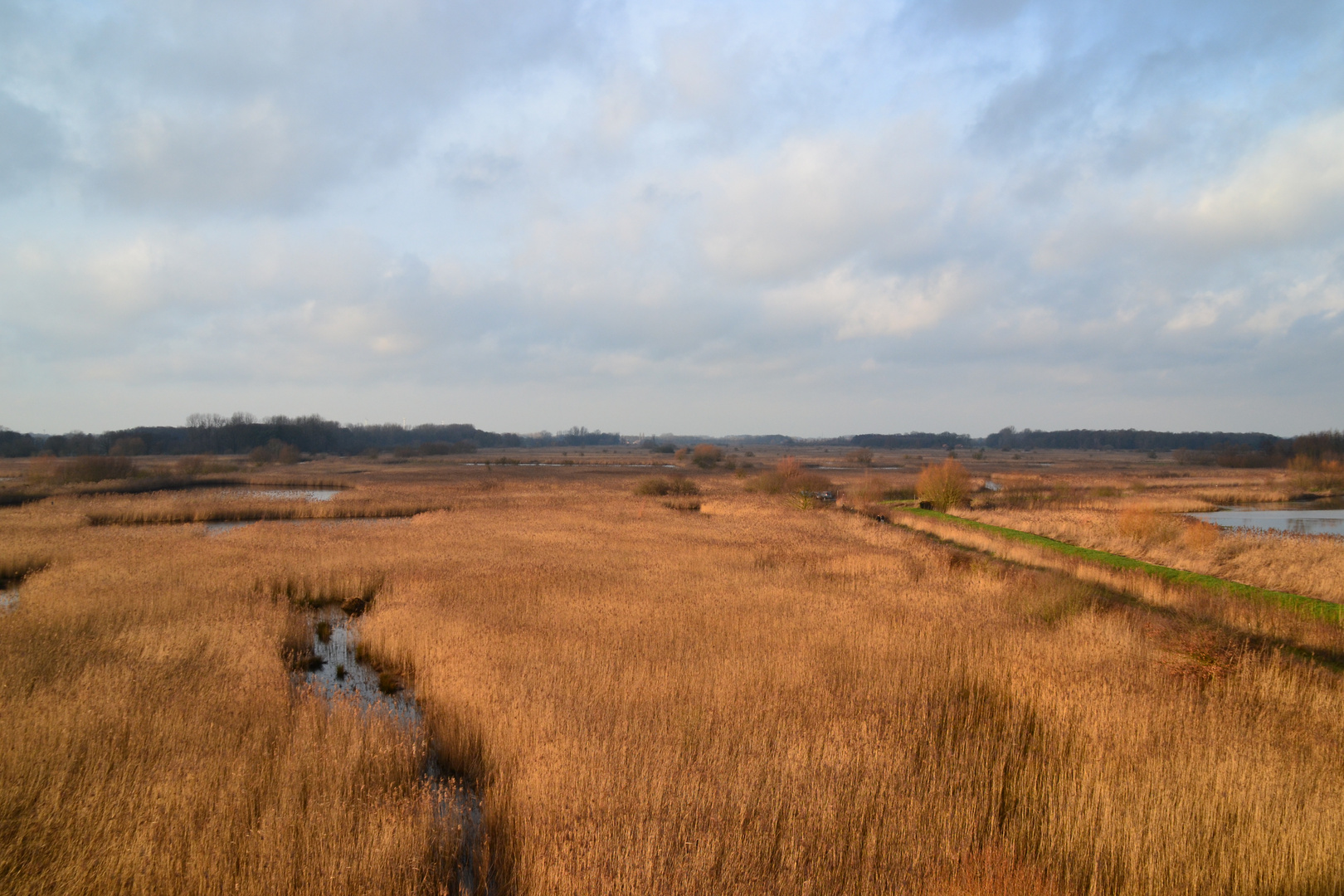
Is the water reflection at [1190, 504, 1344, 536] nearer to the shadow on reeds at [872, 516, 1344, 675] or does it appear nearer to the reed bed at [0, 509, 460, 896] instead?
the shadow on reeds at [872, 516, 1344, 675]

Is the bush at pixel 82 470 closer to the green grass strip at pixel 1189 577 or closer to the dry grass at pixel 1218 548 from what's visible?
the green grass strip at pixel 1189 577

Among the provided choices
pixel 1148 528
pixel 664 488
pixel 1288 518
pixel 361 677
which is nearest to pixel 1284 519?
pixel 1288 518

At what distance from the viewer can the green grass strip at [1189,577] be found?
49.2 ft

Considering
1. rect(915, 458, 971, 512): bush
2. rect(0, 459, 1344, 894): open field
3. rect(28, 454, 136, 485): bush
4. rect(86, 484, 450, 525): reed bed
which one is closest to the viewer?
rect(0, 459, 1344, 894): open field

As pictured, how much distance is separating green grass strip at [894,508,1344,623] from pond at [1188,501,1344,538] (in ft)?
35.3

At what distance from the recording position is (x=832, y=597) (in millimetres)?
14672

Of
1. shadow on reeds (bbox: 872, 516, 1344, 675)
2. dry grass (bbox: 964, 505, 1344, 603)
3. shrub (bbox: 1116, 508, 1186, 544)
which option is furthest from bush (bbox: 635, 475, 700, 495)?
shadow on reeds (bbox: 872, 516, 1344, 675)

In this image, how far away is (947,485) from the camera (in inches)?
1614

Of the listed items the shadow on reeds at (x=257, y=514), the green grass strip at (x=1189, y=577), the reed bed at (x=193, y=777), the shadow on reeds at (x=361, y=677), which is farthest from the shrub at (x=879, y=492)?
the reed bed at (x=193, y=777)

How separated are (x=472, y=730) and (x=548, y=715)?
1163mm

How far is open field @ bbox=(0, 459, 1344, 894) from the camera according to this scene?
5207mm

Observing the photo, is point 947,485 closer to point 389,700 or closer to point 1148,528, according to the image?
point 1148,528

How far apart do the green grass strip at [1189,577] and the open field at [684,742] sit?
5.34 feet

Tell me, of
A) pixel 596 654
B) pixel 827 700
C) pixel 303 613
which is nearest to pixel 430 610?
pixel 303 613
